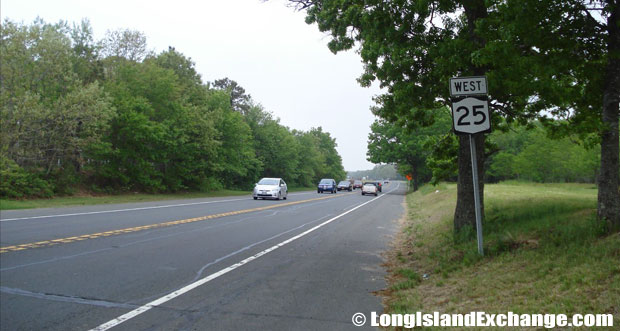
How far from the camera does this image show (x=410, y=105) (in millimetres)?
9039

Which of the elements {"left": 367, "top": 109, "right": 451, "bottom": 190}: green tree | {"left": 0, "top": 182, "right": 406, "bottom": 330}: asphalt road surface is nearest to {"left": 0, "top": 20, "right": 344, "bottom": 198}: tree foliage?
{"left": 0, "top": 182, "right": 406, "bottom": 330}: asphalt road surface

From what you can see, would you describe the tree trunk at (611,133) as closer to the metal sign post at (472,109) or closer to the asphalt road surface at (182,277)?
the metal sign post at (472,109)

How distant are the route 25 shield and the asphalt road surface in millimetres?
2957

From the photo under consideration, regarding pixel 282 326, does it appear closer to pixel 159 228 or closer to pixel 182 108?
pixel 159 228

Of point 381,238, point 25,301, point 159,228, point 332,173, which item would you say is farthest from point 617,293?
point 332,173

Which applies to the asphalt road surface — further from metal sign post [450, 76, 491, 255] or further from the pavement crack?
metal sign post [450, 76, 491, 255]

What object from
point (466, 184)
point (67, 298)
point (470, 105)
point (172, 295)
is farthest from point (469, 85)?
point (67, 298)

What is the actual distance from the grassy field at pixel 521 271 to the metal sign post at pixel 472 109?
2.51ft

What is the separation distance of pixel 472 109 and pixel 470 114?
3.5 inches

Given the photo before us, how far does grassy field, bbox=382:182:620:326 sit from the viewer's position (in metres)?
4.42

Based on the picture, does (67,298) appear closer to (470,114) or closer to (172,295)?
(172,295)

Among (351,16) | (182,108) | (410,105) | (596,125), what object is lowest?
(596,125)

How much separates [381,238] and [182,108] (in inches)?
1106

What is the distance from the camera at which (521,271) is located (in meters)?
5.62
